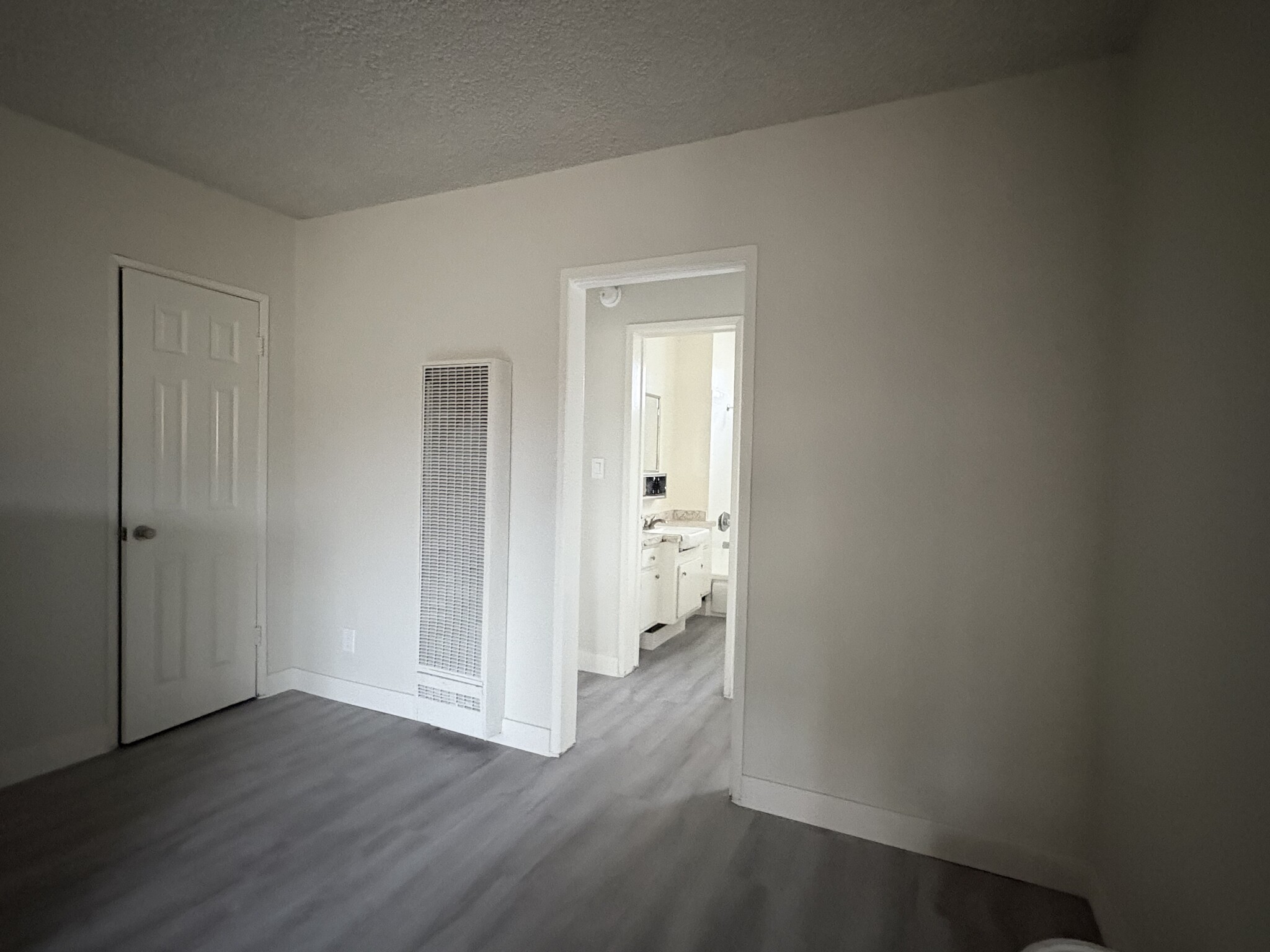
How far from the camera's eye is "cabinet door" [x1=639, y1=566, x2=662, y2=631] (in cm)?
436

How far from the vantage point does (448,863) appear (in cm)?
212

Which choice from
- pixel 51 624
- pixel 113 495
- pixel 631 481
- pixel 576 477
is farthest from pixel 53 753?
pixel 631 481

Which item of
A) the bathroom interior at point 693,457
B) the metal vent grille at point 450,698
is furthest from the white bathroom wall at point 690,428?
the metal vent grille at point 450,698

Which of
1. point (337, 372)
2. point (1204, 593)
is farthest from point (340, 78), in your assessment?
point (1204, 593)

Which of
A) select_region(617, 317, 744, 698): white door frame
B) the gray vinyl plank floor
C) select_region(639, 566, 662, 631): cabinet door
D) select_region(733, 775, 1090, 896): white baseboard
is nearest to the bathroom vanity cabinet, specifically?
select_region(639, 566, 662, 631): cabinet door

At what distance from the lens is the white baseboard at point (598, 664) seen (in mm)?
4043

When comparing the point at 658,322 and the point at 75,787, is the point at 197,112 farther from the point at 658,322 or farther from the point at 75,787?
the point at 75,787

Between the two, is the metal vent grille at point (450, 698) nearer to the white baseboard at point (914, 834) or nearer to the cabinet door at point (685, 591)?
the white baseboard at point (914, 834)

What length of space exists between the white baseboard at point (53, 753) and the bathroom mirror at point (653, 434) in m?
3.65

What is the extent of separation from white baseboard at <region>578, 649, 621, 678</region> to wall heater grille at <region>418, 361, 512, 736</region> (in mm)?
1090

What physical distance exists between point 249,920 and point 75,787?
1.31 meters

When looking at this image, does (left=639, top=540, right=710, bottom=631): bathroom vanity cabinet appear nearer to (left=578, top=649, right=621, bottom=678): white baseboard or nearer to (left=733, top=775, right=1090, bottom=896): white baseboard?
(left=578, top=649, right=621, bottom=678): white baseboard

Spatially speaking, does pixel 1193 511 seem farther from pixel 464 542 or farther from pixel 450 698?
pixel 450 698

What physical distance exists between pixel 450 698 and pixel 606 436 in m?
1.77
